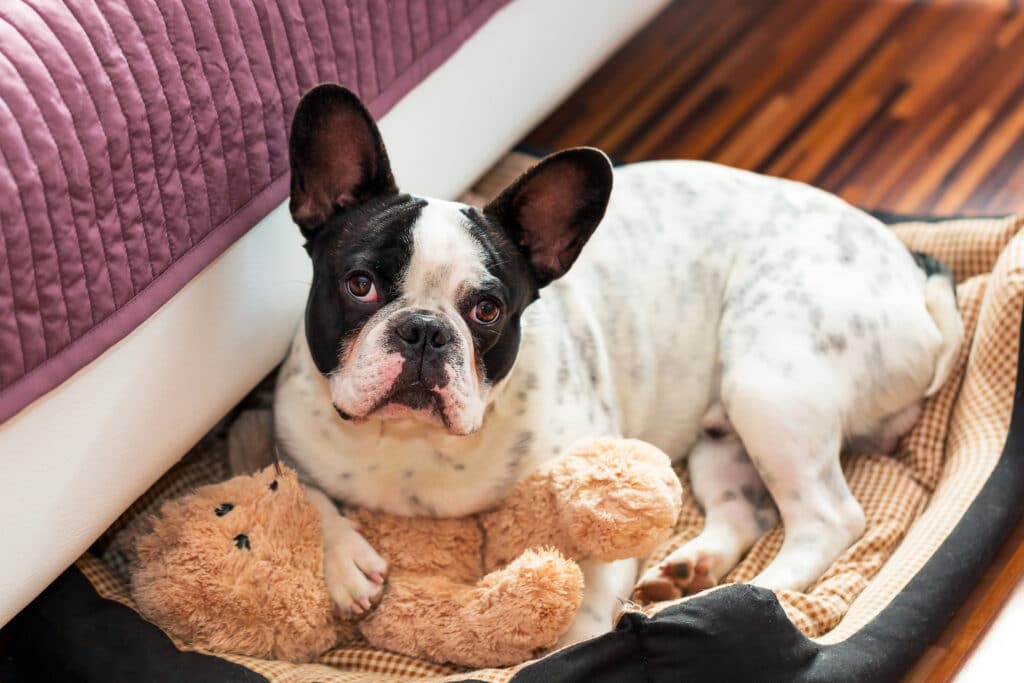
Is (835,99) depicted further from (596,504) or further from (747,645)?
(747,645)

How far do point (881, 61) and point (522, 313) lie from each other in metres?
2.26

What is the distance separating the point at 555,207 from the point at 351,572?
29.1 inches

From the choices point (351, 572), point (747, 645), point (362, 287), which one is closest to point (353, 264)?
point (362, 287)

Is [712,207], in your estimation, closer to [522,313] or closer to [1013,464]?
[522,313]

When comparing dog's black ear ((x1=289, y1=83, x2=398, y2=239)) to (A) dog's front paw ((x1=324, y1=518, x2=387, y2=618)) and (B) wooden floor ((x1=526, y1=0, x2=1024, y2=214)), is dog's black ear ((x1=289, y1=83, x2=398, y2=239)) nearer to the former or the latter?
(A) dog's front paw ((x1=324, y1=518, x2=387, y2=618))

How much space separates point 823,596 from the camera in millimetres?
Result: 2348

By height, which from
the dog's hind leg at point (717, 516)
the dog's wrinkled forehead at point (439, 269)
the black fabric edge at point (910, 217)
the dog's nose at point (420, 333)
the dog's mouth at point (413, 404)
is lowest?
the dog's hind leg at point (717, 516)

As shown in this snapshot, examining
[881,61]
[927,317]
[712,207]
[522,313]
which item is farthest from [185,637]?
[881,61]

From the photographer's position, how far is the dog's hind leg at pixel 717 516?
2.32 metres

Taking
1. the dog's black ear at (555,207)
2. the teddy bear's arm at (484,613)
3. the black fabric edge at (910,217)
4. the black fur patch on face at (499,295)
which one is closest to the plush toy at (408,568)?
the teddy bear's arm at (484,613)

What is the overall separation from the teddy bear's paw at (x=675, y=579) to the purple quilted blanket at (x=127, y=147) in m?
0.99

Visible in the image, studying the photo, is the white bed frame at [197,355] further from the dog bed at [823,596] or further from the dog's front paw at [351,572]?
the dog's front paw at [351,572]

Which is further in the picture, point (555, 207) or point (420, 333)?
point (555, 207)

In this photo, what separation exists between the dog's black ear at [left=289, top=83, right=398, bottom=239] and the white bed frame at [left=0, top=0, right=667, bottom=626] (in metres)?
0.22
